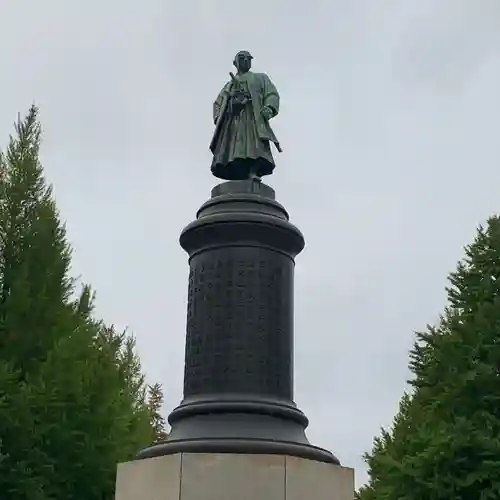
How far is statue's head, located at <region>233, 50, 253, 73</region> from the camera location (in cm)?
1182

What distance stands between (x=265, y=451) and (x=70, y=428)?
672cm

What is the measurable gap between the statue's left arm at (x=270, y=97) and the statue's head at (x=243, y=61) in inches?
13.3

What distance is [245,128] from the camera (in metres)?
11.4

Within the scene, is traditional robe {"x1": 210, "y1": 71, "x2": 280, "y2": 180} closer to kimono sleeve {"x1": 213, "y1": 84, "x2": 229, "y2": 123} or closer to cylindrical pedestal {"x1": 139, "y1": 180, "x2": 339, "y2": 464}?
kimono sleeve {"x1": 213, "y1": 84, "x2": 229, "y2": 123}

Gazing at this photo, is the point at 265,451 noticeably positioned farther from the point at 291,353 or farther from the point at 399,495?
the point at 399,495

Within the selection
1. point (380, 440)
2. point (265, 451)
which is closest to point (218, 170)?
point (265, 451)

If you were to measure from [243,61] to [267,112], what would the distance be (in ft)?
2.94

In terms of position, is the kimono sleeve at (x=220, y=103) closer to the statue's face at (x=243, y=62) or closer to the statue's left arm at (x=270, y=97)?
the statue's face at (x=243, y=62)

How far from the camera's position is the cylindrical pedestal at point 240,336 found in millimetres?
9602

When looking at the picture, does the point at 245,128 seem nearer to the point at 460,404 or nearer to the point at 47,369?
the point at 47,369

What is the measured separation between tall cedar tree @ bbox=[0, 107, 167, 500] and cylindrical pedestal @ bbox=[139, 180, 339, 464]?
5347 mm

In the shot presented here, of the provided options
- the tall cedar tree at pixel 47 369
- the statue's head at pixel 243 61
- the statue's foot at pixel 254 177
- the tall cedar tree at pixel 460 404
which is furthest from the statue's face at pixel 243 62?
the tall cedar tree at pixel 460 404

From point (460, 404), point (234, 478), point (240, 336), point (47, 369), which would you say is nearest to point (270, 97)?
point (240, 336)

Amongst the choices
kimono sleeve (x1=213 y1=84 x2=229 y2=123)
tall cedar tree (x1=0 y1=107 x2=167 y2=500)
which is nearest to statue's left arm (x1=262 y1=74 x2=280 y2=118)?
kimono sleeve (x1=213 y1=84 x2=229 y2=123)
